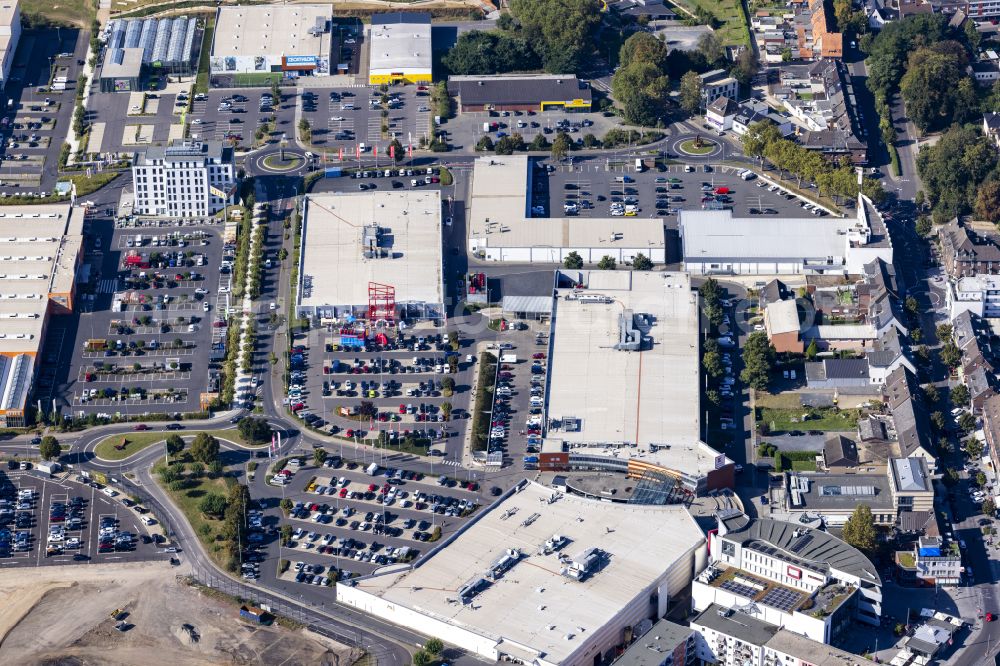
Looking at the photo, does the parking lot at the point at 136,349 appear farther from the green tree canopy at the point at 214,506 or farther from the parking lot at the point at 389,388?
the green tree canopy at the point at 214,506

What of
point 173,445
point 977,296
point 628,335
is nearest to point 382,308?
point 628,335

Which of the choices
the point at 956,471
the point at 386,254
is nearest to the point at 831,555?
the point at 956,471

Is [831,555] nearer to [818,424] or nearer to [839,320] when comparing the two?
[818,424]

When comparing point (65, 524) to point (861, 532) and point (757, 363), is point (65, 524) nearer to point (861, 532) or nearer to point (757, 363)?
point (757, 363)

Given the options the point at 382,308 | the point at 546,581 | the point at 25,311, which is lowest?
the point at 546,581

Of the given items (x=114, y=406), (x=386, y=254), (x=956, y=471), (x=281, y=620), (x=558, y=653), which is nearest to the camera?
(x=558, y=653)

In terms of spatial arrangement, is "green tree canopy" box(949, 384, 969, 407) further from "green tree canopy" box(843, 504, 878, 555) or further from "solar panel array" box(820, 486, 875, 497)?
"green tree canopy" box(843, 504, 878, 555)
